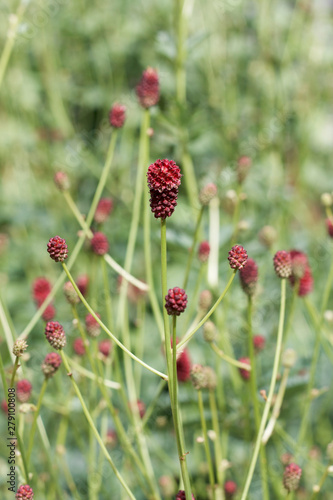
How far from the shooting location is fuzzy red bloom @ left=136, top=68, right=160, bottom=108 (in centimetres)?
91

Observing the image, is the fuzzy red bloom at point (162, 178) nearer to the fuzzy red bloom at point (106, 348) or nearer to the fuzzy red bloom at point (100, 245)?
the fuzzy red bloom at point (100, 245)

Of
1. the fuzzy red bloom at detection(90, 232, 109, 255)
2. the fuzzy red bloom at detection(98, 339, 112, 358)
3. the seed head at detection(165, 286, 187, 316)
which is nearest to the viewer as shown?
the seed head at detection(165, 286, 187, 316)

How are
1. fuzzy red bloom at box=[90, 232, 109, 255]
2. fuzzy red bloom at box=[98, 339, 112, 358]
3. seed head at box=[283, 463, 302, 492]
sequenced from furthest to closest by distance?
fuzzy red bloom at box=[98, 339, 112, 358] → fuzzy red bloom at box=[90, 232, 109, 255] → seed head at box=[283, 463, 302, 492]

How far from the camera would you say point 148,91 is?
3.00ft

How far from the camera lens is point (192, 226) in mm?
1164

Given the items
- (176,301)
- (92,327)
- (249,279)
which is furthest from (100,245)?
(176,301)

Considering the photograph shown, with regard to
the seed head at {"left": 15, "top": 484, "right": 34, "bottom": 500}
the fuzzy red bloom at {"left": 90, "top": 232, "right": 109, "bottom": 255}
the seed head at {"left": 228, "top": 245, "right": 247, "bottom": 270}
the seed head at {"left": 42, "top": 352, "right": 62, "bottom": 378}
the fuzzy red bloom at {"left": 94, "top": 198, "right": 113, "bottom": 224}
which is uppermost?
the fuzzy red bloom at {"left": 94, "top": 198, "right": 113, "bottom": 224}

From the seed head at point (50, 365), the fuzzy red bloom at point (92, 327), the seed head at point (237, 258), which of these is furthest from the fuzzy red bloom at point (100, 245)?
the seed head at point (237, 258)

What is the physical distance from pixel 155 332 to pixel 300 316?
37 centimetres

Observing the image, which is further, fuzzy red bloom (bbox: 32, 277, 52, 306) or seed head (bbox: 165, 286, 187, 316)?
fuzzy red bloom (bbox: 32, 277, 52, 306)

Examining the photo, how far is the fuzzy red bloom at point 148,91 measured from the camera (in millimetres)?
911

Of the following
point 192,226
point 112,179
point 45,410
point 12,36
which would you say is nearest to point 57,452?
point 45,410

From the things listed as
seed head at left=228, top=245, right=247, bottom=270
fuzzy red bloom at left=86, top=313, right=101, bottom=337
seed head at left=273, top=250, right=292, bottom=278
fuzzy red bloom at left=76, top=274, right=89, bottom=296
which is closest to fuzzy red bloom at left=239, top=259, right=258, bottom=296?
seed head at left=273, top=250, right=292, bottom=278

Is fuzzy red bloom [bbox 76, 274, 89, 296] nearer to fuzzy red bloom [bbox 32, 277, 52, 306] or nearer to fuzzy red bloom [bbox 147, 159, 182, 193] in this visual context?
fuzzy red bloom [bbox 32, 277, 52, 306]
